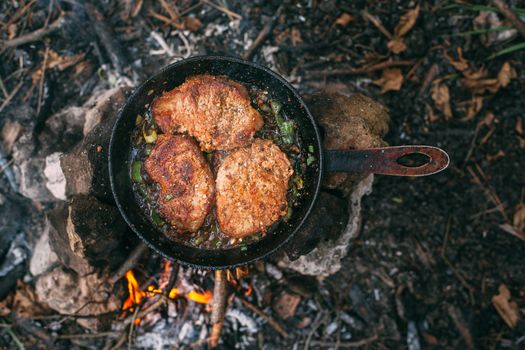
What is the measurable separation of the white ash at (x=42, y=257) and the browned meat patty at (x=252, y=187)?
182cm

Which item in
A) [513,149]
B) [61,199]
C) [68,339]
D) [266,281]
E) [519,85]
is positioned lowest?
[68,339]

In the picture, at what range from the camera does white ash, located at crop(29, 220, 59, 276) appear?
3.75m

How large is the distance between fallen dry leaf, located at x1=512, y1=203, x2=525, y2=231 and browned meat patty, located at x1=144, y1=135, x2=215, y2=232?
286 centimetres

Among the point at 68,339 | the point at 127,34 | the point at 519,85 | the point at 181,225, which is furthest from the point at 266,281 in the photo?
the point at 519,85

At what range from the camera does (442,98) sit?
3.91 m

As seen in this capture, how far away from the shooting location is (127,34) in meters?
4.06

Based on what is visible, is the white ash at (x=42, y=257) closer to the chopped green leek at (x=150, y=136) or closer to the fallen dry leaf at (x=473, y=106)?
the chopped green leek at (x=150, y=136)

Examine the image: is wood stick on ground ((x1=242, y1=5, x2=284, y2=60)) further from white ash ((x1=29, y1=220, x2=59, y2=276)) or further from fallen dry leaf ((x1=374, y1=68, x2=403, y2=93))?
white ash ((x1=29, y1=220, x2=59, y2=276))

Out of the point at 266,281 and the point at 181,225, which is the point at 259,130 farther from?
the point at 266,281

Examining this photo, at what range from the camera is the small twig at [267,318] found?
12.5 ft

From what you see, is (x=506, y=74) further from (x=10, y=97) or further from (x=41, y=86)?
(x=10, y=97)

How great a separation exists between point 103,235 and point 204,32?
2.14m

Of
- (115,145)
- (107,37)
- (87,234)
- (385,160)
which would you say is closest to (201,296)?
(87,234)

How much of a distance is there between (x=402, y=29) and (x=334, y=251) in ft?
7.16
